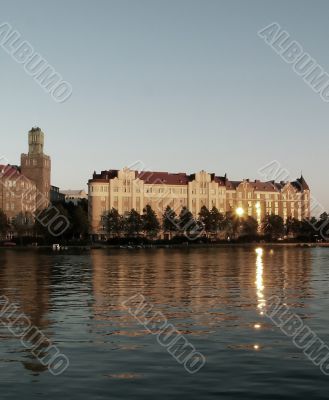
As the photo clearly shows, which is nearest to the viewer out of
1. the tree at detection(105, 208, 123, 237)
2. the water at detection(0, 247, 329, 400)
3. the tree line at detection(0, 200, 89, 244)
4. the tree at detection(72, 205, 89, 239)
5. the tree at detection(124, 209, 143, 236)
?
the water at detection(0, 247, 329, 400)

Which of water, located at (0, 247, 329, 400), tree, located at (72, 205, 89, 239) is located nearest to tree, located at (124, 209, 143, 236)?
tree, located at (72, 205, 89, 239)

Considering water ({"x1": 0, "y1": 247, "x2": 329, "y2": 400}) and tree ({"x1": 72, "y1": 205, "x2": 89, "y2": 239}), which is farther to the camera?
tree ({"x1": 72, "y1": 205, "x2": 89, "y2": 239})

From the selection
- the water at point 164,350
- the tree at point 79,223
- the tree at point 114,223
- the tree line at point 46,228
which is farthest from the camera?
the tree at point 114,223

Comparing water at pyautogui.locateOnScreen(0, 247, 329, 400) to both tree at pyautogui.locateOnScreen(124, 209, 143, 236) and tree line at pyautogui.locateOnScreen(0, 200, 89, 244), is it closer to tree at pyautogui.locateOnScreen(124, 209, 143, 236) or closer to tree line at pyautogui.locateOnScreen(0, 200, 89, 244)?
tree line at pyautogui.locateOnScreen(0, 200, 89, 244)

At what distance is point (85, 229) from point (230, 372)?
170 metres

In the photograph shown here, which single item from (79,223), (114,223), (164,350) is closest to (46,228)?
(79,223)

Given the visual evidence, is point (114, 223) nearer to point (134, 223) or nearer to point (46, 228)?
point (134, 223)

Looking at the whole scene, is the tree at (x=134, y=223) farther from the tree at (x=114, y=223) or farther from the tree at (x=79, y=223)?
the tree at (x=79, y=223)

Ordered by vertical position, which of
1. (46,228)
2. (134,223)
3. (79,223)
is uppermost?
(134,223)

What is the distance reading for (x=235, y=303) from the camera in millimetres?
35594

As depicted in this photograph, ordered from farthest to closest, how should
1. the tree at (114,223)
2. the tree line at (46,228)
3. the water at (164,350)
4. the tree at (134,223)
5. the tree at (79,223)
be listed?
1. the tree at (134,223)
2. the tree at (114,223)
3. the tree at (79,223)
4. the tree line at (46,228)
5. the water at (164,350)

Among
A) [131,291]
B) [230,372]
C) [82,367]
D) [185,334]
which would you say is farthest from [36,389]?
[131,291]

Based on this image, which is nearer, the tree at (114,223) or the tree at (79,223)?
the tree at (79,223)

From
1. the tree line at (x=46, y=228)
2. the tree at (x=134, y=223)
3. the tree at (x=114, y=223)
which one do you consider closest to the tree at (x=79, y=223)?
the tree line at (x=46, y=228)
